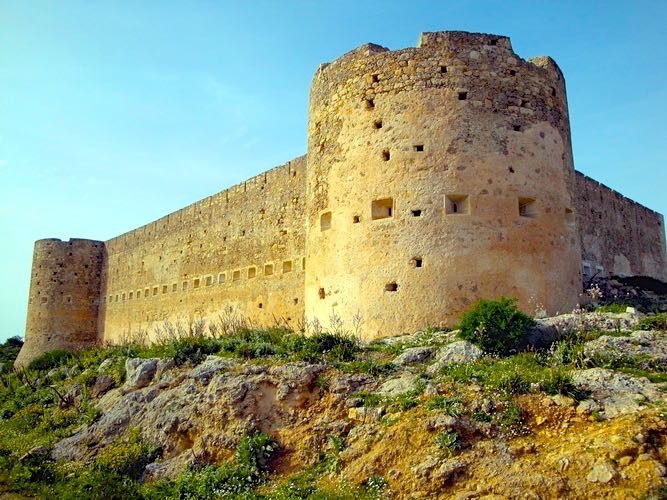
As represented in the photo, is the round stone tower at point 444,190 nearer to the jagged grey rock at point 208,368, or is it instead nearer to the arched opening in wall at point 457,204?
the arched opening in wall at point 457,204

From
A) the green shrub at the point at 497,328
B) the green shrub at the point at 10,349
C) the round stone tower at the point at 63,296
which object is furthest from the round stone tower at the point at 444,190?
the green shrub at the point at 10,349

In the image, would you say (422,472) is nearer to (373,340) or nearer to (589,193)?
(373,340)

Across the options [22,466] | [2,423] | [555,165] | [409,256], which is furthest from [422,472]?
[2,423]

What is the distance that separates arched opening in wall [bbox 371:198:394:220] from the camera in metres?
10.8

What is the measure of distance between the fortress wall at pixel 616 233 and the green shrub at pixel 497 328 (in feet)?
23.9

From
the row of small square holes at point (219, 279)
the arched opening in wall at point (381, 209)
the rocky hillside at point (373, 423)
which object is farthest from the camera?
the row of small square holes at point (219, 279)

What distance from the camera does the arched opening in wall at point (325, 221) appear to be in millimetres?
11641

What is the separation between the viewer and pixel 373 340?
396 inches

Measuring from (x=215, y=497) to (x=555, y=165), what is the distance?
7.75 meters

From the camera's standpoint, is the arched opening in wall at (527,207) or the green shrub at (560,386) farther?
the arched opening in wall at (527,207)

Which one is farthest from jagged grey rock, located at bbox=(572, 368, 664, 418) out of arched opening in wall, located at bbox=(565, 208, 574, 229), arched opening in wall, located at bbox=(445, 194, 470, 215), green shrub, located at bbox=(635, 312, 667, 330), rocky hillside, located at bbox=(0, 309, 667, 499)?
arched opening in wall, located at bbox=(565, 208, 574, 229)

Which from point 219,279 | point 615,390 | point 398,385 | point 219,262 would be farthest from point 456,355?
point 219,262

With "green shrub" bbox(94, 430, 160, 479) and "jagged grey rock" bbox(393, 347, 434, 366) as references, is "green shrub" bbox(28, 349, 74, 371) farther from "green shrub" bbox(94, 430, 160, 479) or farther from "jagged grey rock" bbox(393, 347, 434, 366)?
"jagged grey rock" bbox(393, 347, 434, 366)

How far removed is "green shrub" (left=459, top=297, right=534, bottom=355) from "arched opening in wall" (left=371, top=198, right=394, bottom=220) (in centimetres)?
278
